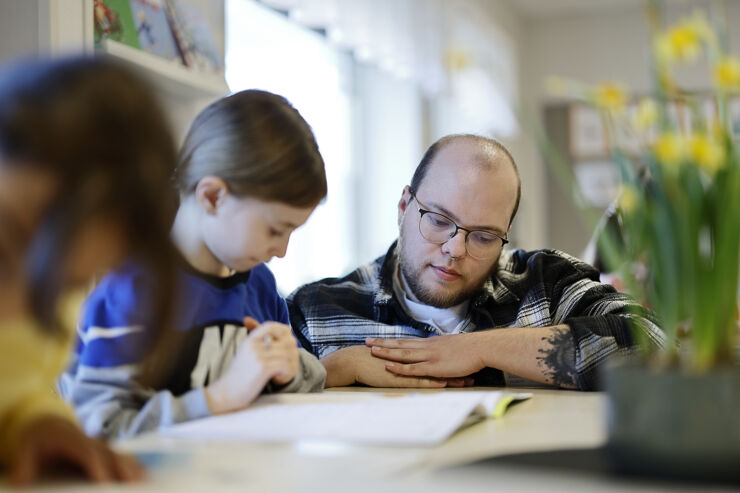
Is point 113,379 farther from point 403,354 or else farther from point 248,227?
point 403,354

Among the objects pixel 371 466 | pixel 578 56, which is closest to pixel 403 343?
pixel 371 466

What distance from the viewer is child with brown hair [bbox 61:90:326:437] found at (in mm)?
1098

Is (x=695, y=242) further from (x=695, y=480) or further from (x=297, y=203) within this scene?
(x=297, y=203)

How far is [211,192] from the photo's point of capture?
3.93 ft

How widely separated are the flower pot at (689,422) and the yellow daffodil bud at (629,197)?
149 millimetres

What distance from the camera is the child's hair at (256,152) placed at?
46.3 inches

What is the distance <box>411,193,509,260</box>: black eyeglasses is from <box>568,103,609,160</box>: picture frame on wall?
5541mm

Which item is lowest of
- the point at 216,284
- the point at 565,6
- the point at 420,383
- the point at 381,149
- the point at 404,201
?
the point at 420,383

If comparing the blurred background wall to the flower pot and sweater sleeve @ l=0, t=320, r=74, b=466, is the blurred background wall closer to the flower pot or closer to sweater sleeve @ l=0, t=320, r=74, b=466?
the flower pot

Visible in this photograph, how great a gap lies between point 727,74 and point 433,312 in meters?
1.30

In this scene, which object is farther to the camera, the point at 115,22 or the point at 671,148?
the point at 115,22

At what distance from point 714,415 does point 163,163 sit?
1.75ft

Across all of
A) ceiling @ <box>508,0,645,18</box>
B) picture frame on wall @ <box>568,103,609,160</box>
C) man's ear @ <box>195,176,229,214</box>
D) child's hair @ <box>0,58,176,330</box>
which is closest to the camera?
child's hair @ <box>0,58,176,330</box>

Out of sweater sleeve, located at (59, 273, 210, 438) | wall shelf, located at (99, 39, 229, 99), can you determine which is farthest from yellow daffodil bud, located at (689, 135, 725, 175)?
wall shelf, located at (99, 39, 229, 99)
